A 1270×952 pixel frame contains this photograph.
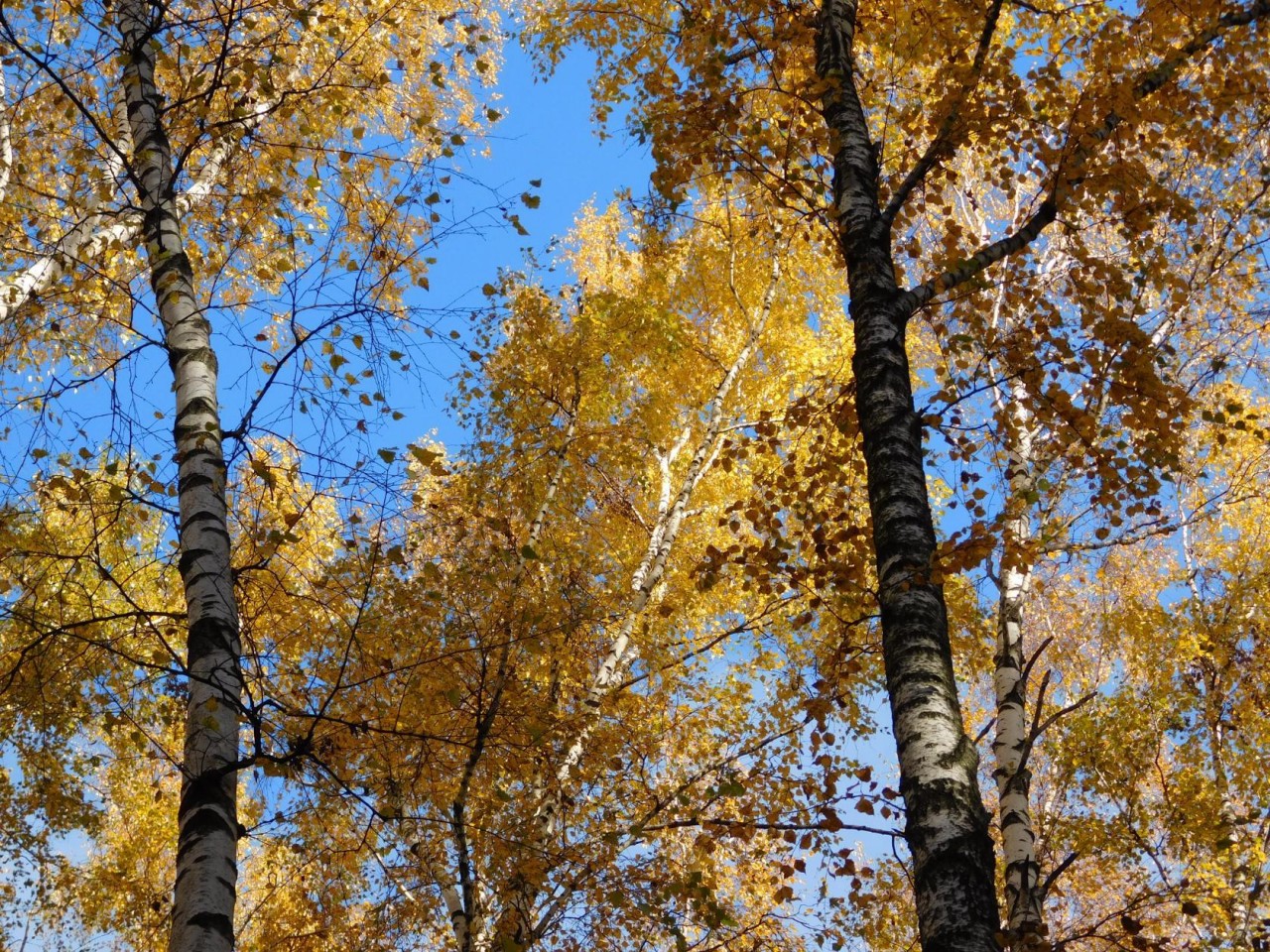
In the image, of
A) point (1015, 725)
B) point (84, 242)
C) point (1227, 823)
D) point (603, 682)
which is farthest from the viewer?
point (1227, 823)

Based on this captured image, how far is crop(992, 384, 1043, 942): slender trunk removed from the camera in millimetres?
5328

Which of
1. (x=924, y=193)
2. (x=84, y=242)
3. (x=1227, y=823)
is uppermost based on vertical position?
(x=84, y=242)

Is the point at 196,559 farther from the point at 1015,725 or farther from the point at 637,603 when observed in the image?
the point at 1015,725

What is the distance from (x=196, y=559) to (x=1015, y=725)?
534cm

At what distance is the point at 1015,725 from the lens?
6527 mm

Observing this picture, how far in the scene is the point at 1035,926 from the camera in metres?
4.91

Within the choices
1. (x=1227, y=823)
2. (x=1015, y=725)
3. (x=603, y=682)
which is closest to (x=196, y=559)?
(x=603, y=682)

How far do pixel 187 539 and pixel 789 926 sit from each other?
7.91 m

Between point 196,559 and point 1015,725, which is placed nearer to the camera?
point 196,559

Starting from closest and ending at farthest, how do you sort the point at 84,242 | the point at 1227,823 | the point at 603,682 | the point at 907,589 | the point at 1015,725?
the point at 907,589 → the point at 1015,725 → the point at 84,242 → the point at 603,682 → the point at 1227,823

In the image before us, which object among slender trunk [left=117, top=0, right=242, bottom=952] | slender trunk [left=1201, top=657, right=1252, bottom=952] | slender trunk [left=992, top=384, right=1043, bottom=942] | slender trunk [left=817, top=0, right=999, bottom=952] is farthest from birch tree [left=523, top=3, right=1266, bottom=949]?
slender trunk [left=1201, top=657, right=1252, bottom=952]

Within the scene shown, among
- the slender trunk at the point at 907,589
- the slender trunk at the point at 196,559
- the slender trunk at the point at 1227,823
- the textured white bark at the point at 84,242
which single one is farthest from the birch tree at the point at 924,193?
the slender trunk at the point at 1227,823

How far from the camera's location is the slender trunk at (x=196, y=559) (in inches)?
129

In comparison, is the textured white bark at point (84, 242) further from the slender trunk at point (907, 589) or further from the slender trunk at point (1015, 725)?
the slender trunk at point (1015, 725)
